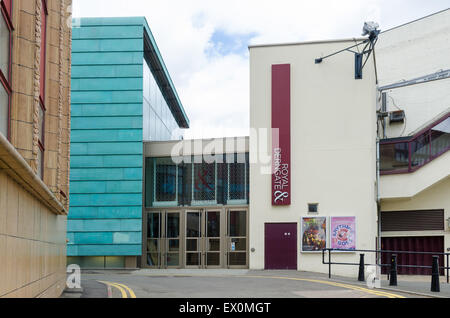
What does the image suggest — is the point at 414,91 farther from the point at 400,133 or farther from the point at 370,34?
the point at 370,34

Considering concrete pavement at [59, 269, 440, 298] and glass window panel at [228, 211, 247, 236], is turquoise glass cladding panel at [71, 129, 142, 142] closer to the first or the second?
glass window panel at [228, 211, 247, 236]

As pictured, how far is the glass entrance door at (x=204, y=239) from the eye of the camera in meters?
25.8

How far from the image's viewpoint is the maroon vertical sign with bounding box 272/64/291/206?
2438 centimetres

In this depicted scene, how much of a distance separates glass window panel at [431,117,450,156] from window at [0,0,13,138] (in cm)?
2165

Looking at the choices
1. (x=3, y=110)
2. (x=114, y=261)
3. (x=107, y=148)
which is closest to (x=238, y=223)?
(x=114, y=261)

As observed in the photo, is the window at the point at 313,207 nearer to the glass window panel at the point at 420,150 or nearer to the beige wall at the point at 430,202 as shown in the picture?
the beige wall at the point at 430,202

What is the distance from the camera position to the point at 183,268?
1022 inches

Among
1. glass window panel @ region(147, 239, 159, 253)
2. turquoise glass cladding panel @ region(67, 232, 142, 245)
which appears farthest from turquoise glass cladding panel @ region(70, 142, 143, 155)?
glass window panel @ region(147, 239, 159, 253)

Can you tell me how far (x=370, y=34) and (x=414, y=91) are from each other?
9155 millimetres

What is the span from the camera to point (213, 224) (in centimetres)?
2600

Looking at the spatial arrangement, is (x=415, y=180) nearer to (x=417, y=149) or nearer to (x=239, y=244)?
(x=417, y=149)

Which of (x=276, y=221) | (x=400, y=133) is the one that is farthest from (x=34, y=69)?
(x=400, y=133)

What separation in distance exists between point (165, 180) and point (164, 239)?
2768 millimetres

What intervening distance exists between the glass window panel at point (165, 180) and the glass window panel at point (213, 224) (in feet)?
6.65
